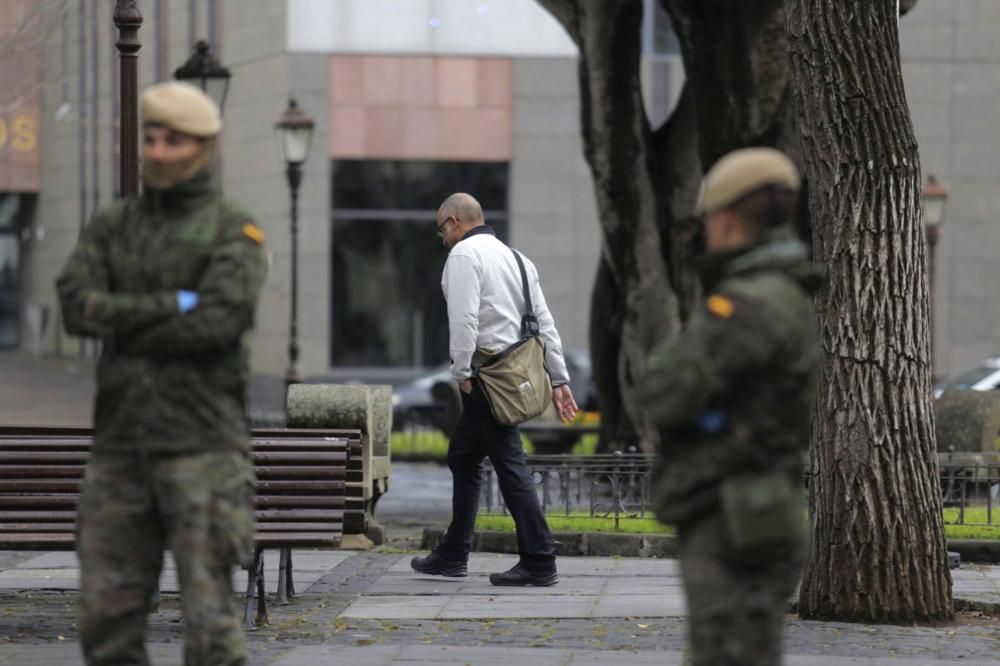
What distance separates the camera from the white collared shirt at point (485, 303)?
9133 mm

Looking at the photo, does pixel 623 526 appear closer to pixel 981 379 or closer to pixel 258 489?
pixel 258 489

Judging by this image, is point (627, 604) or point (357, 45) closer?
point (627, 604)

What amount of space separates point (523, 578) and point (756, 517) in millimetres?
4796

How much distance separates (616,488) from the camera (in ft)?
39.5

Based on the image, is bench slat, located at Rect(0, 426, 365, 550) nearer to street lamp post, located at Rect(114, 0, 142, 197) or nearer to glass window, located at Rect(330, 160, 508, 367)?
street lamp post, located at Rect(114, 0, 142, 197)

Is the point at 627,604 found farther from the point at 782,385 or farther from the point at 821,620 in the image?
the point at 782,385

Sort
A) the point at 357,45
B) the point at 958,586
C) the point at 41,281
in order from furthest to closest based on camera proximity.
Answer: the point at 41,281
the point at 357,45
the point at 958,586

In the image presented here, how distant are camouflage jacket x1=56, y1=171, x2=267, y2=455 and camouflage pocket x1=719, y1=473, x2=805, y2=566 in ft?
4.74

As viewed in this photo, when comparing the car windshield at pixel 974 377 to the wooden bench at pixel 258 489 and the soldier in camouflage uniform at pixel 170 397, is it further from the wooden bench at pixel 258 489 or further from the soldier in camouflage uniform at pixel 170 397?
the soldier in camouflage uniform at pixel 170 397

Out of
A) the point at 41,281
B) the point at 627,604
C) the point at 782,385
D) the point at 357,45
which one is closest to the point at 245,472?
the point at 782,385

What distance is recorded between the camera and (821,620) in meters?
8.45

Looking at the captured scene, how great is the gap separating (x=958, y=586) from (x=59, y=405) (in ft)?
79.9

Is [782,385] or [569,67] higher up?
[569,67]

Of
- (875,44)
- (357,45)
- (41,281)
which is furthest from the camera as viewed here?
(41,281)
